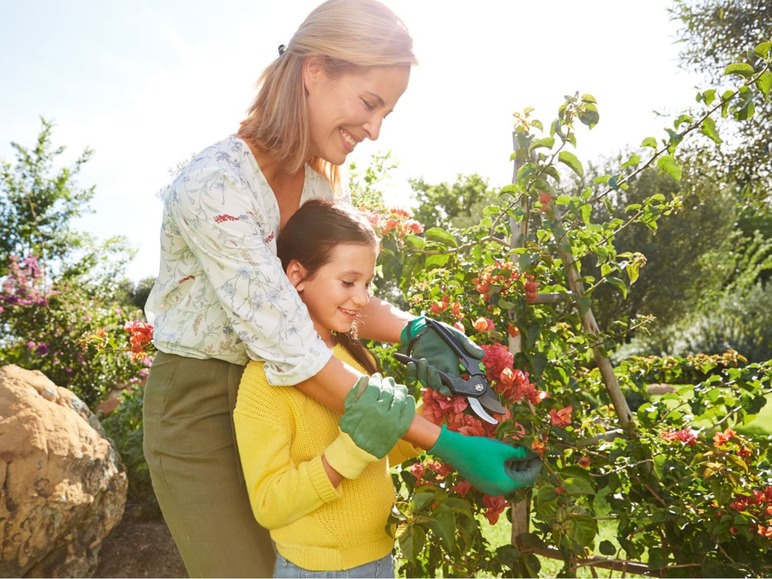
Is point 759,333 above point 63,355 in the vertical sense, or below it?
above

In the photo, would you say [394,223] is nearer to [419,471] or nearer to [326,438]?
[419,471]

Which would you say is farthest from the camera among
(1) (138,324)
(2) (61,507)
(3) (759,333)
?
(3) (759,333)

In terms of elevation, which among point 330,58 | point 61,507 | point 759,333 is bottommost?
point 61,507

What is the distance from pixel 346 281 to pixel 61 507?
114 inches

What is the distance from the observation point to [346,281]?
5.68ft

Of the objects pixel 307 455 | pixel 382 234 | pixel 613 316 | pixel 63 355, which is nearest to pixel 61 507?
pixel 382 234

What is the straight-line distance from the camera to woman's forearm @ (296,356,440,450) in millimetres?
1513

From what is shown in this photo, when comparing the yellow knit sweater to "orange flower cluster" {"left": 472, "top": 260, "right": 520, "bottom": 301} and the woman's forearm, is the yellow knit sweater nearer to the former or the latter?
the woman's forearm

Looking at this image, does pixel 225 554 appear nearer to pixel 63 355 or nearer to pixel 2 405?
pixel 2 405

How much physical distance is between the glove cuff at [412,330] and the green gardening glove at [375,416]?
0.40 meters

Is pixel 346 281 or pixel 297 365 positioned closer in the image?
pixel 297 365

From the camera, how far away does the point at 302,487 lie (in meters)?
1.48

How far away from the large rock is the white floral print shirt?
2538 millimetres

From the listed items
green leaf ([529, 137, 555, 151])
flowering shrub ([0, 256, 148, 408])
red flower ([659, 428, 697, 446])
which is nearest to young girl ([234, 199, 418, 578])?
green leaf ([529, 137, 555, 151])
